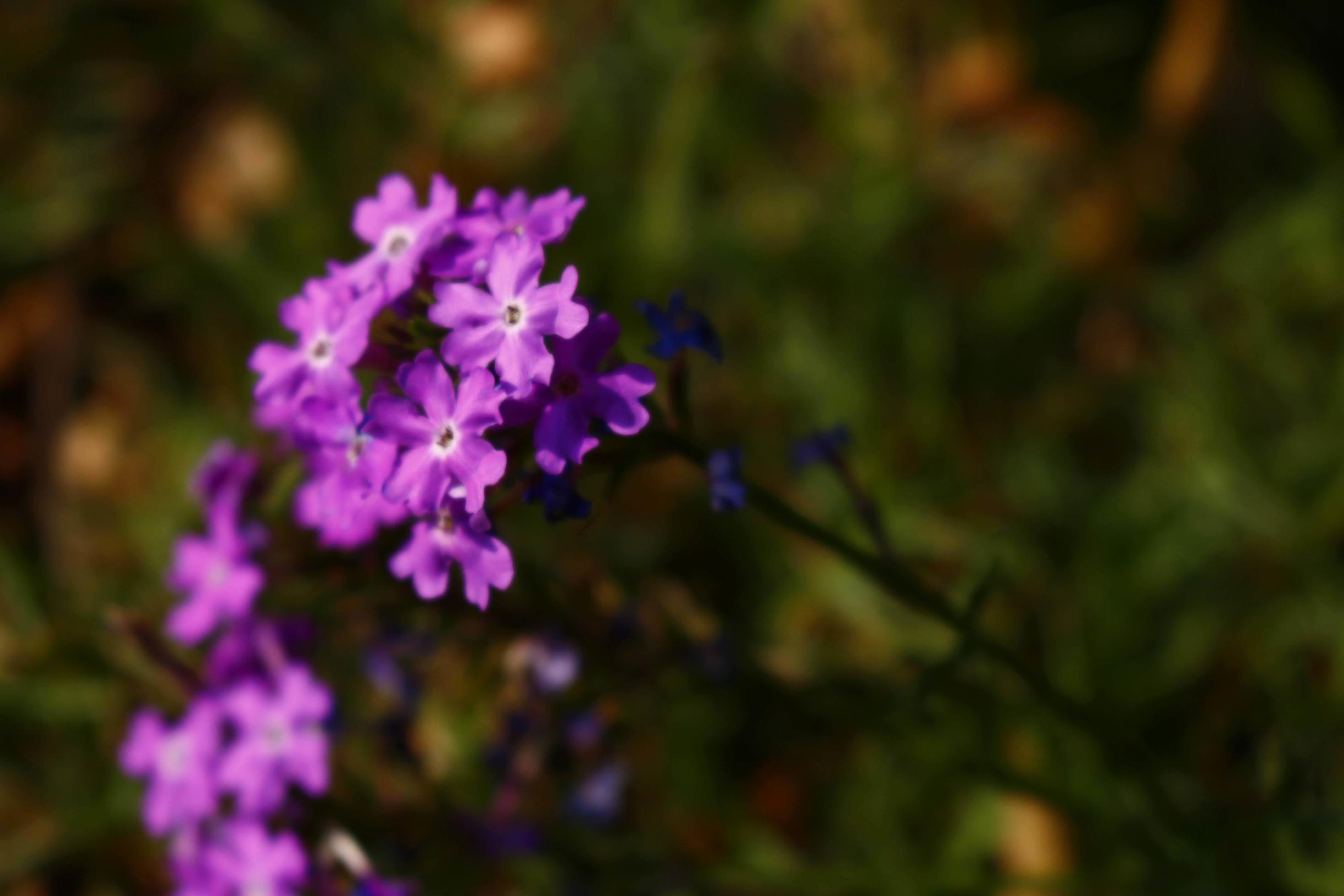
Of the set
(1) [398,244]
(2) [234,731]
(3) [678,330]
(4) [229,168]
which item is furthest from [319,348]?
(4) [229,168]

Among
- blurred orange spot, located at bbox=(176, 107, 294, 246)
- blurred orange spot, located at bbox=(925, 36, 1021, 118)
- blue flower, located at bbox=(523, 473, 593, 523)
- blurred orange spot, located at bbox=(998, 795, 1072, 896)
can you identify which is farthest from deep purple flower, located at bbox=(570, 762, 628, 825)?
blurred orange spot, located at bbox=(176, 107, 294, 246)

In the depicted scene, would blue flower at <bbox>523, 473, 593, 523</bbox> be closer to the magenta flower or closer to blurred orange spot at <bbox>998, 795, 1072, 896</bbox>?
the magenta flower

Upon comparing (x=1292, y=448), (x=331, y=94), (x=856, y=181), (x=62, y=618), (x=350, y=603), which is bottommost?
(x=350, y=603)

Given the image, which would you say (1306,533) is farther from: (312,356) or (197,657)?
(197,657)

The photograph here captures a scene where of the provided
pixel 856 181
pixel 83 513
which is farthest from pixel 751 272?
pixel 83 513

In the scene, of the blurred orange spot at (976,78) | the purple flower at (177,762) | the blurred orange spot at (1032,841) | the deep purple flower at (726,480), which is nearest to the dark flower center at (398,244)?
the deep purple flower at (726,480)

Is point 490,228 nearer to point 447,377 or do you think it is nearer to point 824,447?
point 447,377
